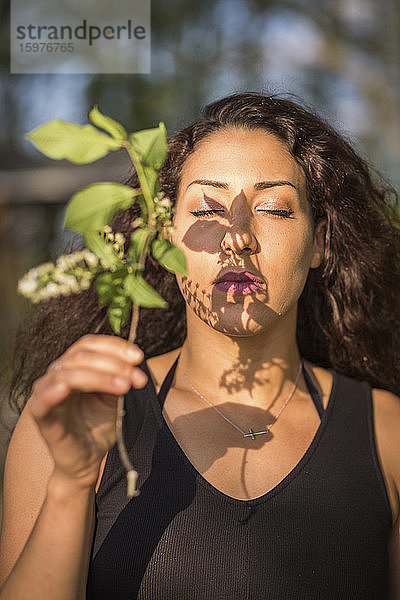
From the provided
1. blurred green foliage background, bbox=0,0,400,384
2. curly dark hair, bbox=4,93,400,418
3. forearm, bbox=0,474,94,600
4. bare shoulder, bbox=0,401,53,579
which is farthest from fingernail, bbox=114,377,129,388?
blurred green foliage background, bbox=0,0,400,384

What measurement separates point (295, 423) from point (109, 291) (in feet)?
2.07

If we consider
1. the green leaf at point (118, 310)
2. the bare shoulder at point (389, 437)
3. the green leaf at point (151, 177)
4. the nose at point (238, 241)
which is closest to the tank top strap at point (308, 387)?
the bare shoulder at point (389, 437)

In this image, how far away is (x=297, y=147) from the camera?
149 centimetres

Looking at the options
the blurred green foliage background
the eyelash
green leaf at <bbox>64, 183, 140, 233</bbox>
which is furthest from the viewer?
the blurred green foliage background

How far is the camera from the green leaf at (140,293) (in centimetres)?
94

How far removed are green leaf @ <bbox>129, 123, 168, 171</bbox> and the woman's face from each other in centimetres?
33

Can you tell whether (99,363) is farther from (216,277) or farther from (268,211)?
(268,211)

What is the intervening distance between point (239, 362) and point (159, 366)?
6.8 inches

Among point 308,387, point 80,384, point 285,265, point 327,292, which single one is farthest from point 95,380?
point 327,292

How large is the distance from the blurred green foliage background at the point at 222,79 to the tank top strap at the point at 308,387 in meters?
0.65

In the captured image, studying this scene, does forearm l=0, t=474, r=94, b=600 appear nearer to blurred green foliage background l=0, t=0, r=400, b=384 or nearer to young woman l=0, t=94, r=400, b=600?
young woman l=0, t=94, r=400, b=600

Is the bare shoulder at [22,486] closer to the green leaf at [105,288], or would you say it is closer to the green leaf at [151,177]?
the green leaf at [105,288]

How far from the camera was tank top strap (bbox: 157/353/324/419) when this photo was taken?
56.4 inches

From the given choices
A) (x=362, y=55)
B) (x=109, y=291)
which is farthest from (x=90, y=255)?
(x=362, y=55)
